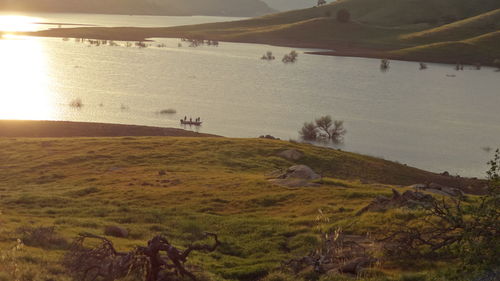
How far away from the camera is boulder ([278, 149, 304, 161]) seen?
58.9 m

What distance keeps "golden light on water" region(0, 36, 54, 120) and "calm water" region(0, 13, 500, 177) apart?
218 mm

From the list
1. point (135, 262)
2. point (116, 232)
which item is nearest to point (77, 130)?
point (116, 232)

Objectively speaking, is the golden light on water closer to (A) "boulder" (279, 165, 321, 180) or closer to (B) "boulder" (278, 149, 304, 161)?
(B) "boulder" (278, 149, 304, 161)

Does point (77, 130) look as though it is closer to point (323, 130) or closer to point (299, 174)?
point (323, 130)

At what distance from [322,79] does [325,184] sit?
334 feet

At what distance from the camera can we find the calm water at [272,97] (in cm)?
8325

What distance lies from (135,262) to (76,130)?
2531 inches

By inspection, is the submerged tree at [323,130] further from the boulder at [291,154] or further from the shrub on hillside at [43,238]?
the shrub on hillside at [43,238]

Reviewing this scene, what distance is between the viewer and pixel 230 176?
159ft

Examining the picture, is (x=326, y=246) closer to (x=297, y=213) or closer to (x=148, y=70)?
(x=297, y=213)

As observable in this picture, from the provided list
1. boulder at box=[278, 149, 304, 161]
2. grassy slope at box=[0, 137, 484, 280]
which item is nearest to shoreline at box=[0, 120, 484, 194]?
grassy slope at box=[0, 137, 484, 280]

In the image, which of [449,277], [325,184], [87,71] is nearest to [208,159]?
[325,184]

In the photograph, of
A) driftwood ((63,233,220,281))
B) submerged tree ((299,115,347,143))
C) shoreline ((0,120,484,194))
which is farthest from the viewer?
submerged tree ((299,115,347,143))

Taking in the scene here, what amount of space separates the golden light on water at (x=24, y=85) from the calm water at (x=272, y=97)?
0.72ft
